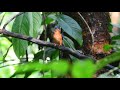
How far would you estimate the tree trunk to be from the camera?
1491mm

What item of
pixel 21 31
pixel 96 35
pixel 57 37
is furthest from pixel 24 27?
pixel 96 35

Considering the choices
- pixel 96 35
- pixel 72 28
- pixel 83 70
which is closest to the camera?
pixel 83 70

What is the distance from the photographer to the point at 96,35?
4.94 feet

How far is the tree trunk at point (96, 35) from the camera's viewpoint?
58.7 inches

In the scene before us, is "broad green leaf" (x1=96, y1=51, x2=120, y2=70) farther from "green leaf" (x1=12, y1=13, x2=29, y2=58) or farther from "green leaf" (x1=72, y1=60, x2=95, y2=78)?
"green leaf" (x1=12, y1=13, x2=29, y2=58)

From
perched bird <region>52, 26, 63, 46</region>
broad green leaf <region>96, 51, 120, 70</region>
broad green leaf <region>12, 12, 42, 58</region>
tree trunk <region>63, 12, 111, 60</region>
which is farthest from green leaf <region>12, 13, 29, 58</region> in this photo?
broad green leaf <region>96, 51, 120, 70</region>

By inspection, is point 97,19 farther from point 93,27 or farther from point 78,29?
point 78,29

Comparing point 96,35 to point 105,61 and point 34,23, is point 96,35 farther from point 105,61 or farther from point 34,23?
point 105,61

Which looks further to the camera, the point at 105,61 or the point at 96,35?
the point at 96,35
